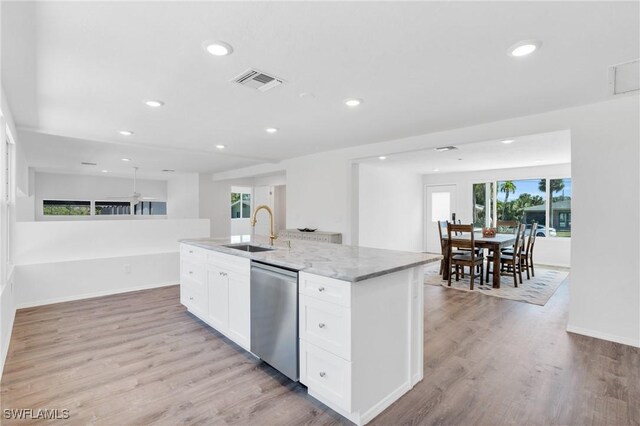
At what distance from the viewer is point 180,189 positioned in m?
9.69

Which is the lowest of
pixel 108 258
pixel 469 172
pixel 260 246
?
pixel 108 258

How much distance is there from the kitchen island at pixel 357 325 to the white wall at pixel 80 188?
754 cm

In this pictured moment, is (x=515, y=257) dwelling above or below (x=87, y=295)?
above

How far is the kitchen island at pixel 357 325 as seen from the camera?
1.84 metres

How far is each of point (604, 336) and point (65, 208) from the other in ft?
37.0

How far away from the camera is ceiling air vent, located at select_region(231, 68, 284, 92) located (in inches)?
96.8

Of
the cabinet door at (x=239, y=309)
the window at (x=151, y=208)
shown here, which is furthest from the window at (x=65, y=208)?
the cabinet door at (x=239, y=309)

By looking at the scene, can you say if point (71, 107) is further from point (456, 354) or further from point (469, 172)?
point (469, 172)

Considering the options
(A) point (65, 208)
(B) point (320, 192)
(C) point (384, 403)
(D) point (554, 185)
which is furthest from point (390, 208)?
(A) point (65, 208)

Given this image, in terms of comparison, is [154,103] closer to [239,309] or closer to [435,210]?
[239,309]

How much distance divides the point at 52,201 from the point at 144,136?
6.10 metres

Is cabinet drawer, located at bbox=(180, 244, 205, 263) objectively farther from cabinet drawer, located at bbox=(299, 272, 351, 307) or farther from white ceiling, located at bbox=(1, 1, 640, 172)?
cabinet drawer, located at bbox=(299, 272, 351, 307)

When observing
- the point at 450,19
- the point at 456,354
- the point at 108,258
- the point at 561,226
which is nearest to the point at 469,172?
the point at 561,226

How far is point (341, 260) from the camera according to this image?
7.52 feet
